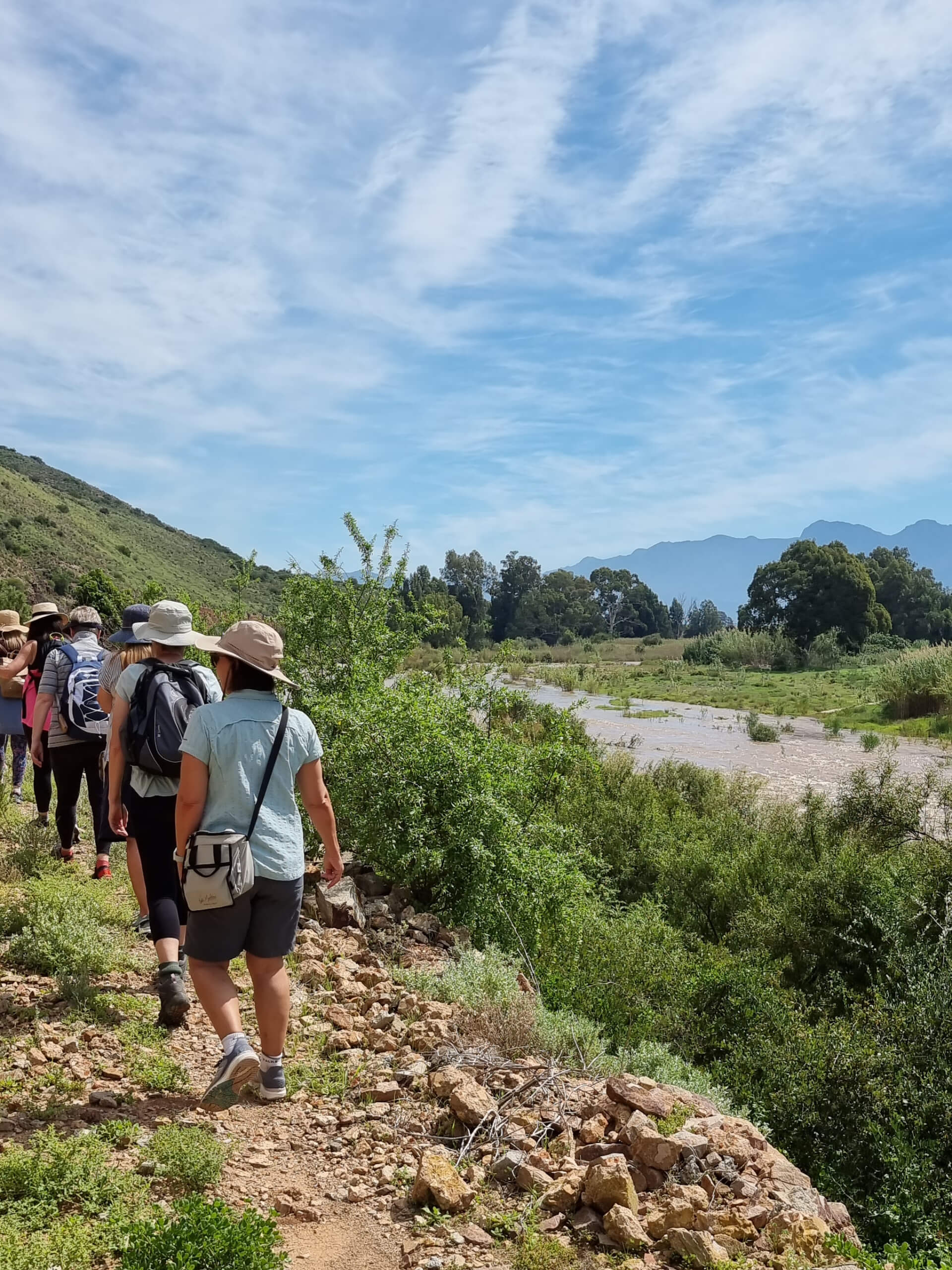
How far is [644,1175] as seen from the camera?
3229 mm

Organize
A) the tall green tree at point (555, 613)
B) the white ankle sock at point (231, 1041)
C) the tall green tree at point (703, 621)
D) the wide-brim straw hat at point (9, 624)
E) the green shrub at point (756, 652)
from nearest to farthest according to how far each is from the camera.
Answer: the white ankle sock at point (231, 1041), the wide-brim straw hat at point (9, 624), the green shrub at point (756, 652), the tall green tree at point (555, 613), the tall green tree at point (703, 621)

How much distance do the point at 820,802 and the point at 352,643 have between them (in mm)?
7529

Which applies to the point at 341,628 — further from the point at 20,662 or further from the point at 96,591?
the point at 96,591

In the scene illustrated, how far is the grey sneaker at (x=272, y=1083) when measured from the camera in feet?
11.4

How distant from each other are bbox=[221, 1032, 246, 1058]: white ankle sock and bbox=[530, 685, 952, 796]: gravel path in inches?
548

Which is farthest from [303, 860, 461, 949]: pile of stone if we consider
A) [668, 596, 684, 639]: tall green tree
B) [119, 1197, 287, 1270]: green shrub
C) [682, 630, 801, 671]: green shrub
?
[668, 596, 684, 639]: tall green tree

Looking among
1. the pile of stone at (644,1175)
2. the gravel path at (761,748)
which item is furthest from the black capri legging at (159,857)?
the gravel path at (761,748)

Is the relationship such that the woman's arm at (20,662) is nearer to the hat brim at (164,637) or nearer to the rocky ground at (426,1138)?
the hat brim at (164,637)

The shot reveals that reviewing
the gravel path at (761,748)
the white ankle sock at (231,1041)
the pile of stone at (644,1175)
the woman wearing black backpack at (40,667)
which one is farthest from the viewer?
the gravel path at (761,748)

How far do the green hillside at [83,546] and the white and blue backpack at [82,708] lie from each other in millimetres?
28911

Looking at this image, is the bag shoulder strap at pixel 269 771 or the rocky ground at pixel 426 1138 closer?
the rocky ground at pixel 426 1138

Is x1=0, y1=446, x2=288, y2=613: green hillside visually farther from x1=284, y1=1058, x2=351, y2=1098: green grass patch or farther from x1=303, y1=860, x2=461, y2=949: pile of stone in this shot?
x1=284, y1=1058, x2=351, y2=1098: green grass patch

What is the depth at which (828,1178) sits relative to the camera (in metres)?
4.90

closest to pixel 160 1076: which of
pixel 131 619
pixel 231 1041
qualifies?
pixel 231 1041
